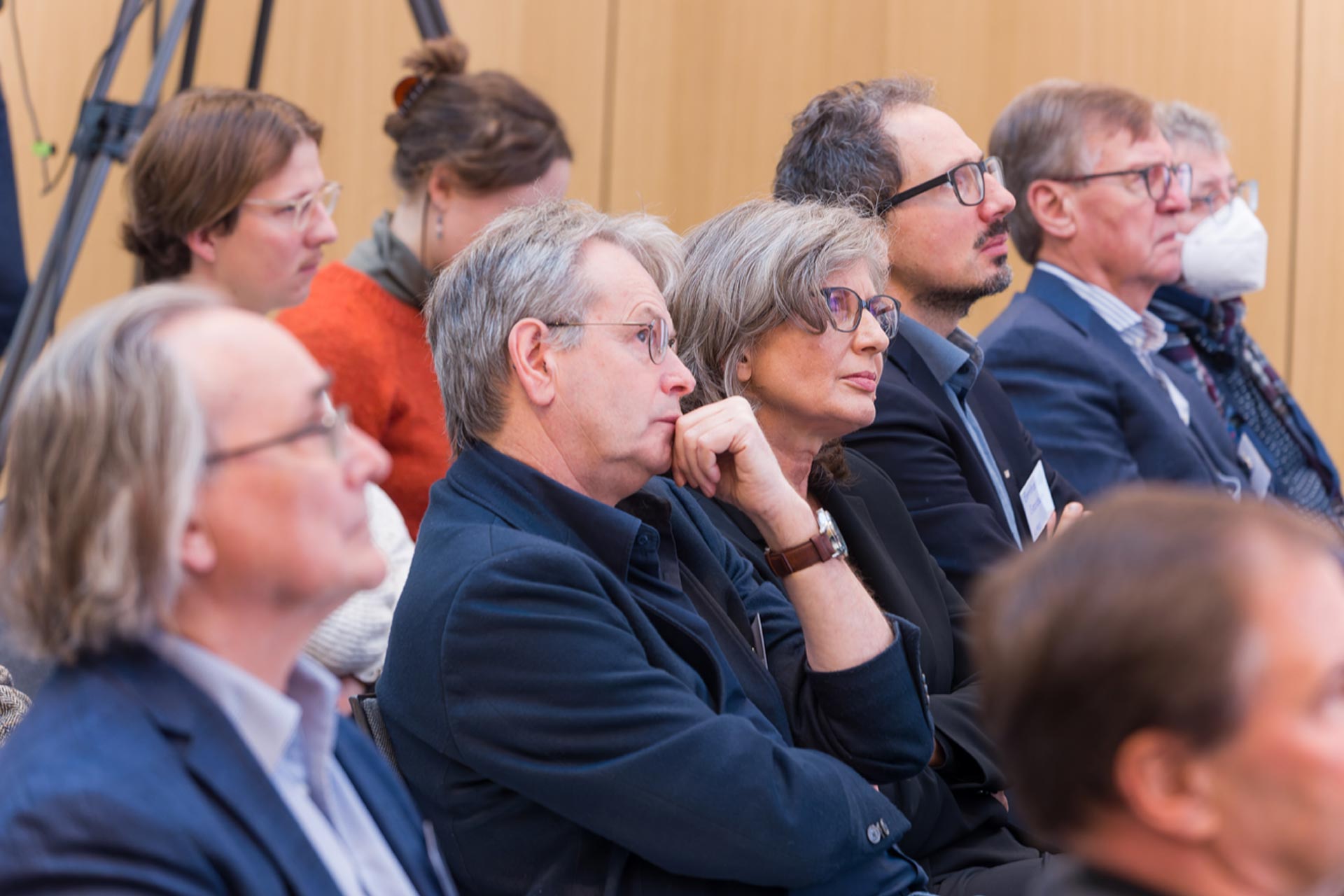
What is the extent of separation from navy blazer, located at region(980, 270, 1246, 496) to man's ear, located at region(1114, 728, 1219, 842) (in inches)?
78.4

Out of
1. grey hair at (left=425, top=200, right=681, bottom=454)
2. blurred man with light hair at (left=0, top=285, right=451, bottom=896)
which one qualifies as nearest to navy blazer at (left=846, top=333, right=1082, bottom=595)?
grey hair at (left=425, top=200, right=681, bottom=454)

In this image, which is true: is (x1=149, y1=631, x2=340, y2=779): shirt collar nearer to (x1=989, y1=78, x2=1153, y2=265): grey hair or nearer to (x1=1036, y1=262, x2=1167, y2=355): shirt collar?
(x1=1036, y1=262, x2=1167, y2=355): shirt collar

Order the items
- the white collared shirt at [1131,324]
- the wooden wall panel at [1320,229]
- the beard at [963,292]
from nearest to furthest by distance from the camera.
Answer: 1. the beard at [963,292]
2. the white collared shirt at [1131,324]
3. the wooden wall panel at [1320,229]

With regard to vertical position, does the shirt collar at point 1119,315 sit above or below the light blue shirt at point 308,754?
below

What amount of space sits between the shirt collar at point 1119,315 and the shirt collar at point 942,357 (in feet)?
2.53

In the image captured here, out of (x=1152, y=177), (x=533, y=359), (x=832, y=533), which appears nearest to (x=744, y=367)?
(x=832, y=533)

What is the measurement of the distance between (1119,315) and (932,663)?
4.65ft

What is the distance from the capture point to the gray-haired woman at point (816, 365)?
194cm

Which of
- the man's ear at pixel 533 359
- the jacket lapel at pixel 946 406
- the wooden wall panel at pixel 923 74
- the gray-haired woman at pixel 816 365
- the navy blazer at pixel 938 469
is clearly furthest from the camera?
the wooden wall panel at pixel 923 74

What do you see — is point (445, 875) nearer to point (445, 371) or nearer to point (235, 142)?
point (445, 371)

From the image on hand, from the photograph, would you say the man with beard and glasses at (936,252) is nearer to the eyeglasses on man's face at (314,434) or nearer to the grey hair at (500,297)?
the grey hair at (500,297)

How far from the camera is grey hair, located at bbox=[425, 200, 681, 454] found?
63.6 inches

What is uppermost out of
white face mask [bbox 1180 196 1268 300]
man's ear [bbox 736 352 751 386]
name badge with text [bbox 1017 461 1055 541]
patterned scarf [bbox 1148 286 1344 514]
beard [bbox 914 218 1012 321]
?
man's ear [bbox 736 352 751 386]

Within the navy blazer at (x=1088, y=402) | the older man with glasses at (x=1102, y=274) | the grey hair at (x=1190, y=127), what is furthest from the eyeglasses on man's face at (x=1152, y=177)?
the grey hair at (x=1190, y=127)
